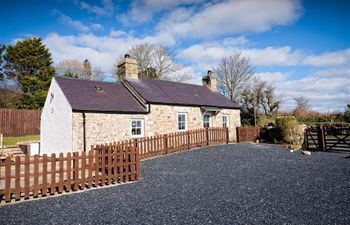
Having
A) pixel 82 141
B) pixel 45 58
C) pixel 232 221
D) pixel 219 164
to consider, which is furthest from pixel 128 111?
pixel 45 58

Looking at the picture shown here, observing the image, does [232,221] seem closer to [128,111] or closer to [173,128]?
[128,111]

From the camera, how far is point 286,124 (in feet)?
61.0

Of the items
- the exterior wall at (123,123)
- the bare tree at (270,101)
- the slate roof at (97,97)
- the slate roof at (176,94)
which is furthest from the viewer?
the bare tree at (270,101)

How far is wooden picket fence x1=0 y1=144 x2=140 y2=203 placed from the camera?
6.28m

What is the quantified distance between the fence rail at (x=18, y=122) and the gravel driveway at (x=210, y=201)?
20.8 meters

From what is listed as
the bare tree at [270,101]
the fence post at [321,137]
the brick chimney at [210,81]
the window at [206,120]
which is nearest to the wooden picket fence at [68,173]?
the window at [206,120]

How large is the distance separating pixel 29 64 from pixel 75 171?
30.8 m

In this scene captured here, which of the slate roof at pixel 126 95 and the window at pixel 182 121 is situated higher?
the slate roof at pixel 126 95

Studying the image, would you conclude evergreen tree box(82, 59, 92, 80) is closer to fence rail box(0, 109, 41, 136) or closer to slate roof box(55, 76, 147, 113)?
fence rail box(0, 109, 41, 136)

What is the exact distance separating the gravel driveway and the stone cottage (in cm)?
647

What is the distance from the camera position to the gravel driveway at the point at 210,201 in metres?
4.69

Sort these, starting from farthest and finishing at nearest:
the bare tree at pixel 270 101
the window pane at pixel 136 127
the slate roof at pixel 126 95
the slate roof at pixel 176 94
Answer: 1. the bare tree at pixel 270 101
2. the slate roof at pixel 176 94
3. the window pane at pixel 136 127
4. the slate roof at pixel 126 95

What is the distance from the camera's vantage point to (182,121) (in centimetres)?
1902

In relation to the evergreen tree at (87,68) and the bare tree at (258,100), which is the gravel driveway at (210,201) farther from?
the evergreen tree at (87,68)
